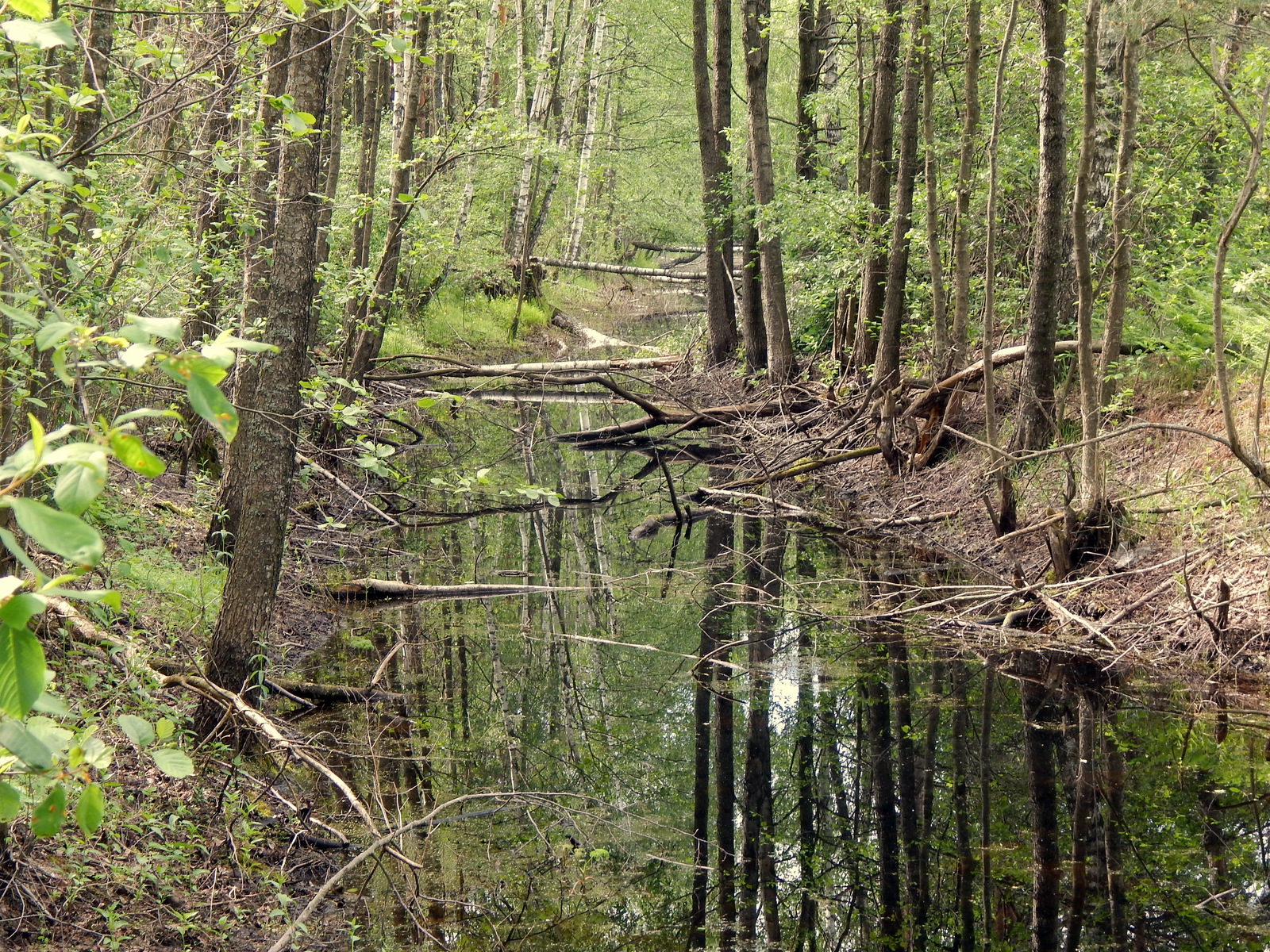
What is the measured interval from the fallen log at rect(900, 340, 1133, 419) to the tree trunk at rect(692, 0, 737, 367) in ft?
22.1

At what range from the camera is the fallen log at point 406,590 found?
8.55 meters

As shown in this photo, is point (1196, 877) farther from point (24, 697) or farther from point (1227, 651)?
point (24, 697)

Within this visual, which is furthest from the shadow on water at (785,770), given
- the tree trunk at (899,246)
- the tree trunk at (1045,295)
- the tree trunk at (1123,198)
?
the tree trunk at (899,246)

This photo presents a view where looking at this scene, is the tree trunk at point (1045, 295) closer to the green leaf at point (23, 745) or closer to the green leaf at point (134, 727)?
the green leaf at point (134, 727)

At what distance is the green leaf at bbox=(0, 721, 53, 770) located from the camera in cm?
183

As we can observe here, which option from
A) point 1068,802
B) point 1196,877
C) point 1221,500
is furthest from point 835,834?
point 1221,500

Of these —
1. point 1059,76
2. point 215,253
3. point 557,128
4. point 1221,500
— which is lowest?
point 1221,500

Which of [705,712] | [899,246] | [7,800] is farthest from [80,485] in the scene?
[899,246]

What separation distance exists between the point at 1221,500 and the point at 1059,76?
3761 mm

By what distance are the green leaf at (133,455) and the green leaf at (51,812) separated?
2.76 ft

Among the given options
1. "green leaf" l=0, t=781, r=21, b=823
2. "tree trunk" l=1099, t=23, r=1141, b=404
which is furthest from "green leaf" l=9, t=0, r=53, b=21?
"tree trunk" l=1099, t=23, r=1141, b=404

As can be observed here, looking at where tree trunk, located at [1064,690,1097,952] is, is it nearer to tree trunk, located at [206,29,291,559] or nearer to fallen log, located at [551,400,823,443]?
tree trunk, located at [206,29,291,559]

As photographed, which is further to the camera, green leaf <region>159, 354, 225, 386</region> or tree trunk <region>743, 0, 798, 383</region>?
tree trunk <region>743, 0, 798, 383</region>

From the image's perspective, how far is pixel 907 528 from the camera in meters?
10.8
